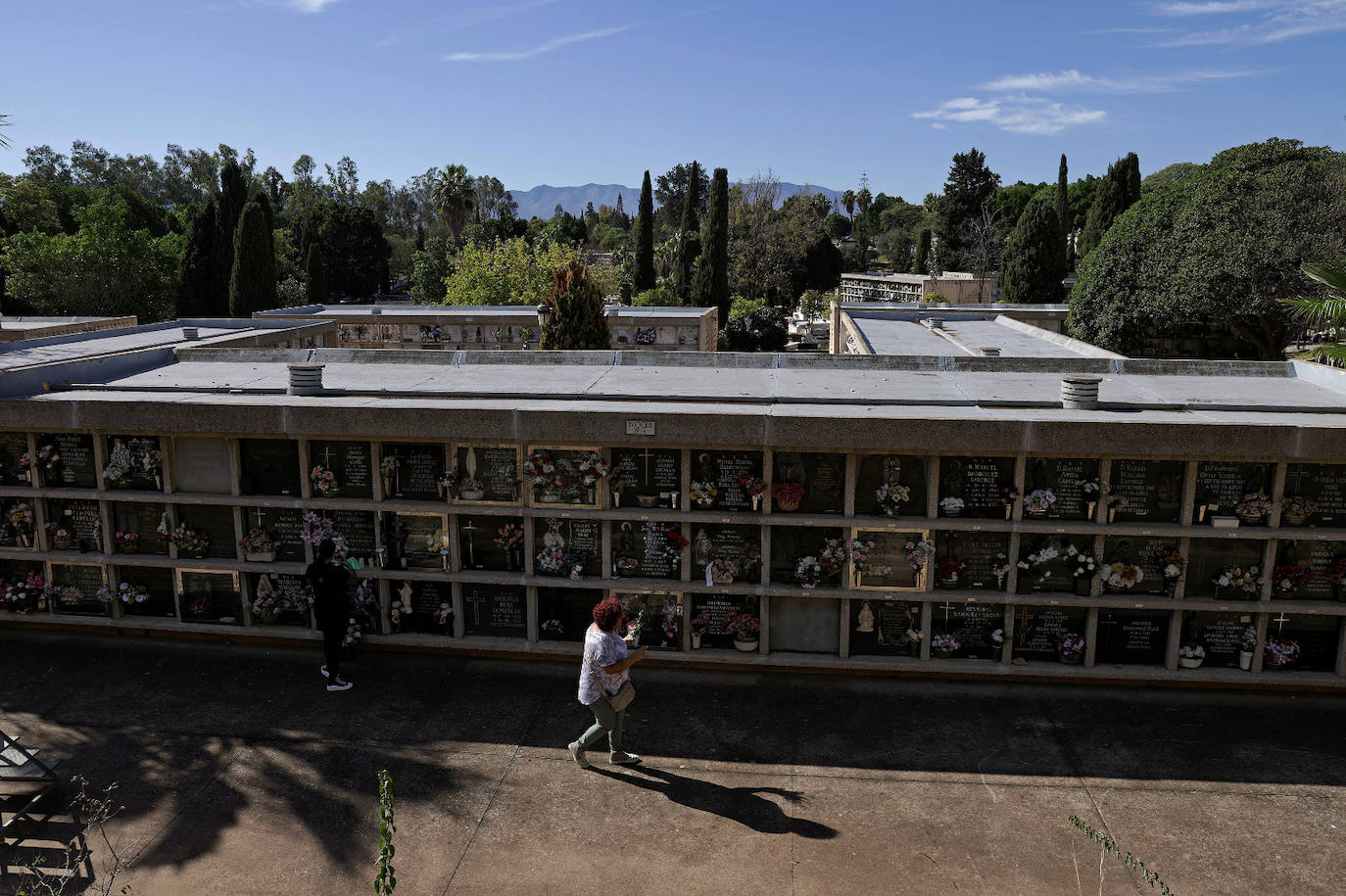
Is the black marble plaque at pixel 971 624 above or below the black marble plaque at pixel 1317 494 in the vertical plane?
below

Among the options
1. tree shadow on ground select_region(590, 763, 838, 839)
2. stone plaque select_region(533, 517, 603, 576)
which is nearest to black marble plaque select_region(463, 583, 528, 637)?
stone plaque select_region(533, 517, 603, 576)

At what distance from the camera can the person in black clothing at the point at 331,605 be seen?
8.57 meters

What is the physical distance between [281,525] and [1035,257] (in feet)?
150

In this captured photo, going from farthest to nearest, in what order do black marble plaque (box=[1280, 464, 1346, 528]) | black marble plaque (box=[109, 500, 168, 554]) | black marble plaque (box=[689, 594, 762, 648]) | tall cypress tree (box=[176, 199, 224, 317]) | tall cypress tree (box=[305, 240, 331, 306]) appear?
1. tall cypress tree (box=[305, 240, 331, 306])
2. tall cypress tree (box=[176, 199, 224, 317])
3. black marble plaque (box=[109, 500, 168, 554])
4. black marble plaque (box=[689, 594, 762, 648])
5. black marble plaque (box=[1280, 464, 1346, 528])

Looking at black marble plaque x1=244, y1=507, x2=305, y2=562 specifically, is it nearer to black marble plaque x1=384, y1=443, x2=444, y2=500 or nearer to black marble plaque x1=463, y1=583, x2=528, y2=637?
black marble plaque x1=384, y1=443, x2=444, y2=500

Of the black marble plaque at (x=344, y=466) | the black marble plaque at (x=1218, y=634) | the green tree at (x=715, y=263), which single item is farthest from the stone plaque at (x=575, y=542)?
the green tree at (x=715, y=263)

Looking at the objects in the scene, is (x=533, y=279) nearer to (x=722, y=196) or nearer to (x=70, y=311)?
(x=722, y=196)

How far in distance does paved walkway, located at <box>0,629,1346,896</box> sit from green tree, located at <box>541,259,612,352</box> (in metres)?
13.2

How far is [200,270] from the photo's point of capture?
44.0m

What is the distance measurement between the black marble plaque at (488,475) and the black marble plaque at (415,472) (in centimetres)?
23

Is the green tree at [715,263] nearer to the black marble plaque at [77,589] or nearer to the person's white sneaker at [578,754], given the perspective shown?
the black marble plaque at [77,589]

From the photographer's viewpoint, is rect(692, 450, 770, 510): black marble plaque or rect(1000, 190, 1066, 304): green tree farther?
rect(1000, 190, 1066, 304): green tree

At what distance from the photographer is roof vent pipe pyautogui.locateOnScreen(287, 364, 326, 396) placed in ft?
33.4

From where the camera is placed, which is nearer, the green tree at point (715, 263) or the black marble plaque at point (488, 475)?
the black marble plaque at point (488, 475)
